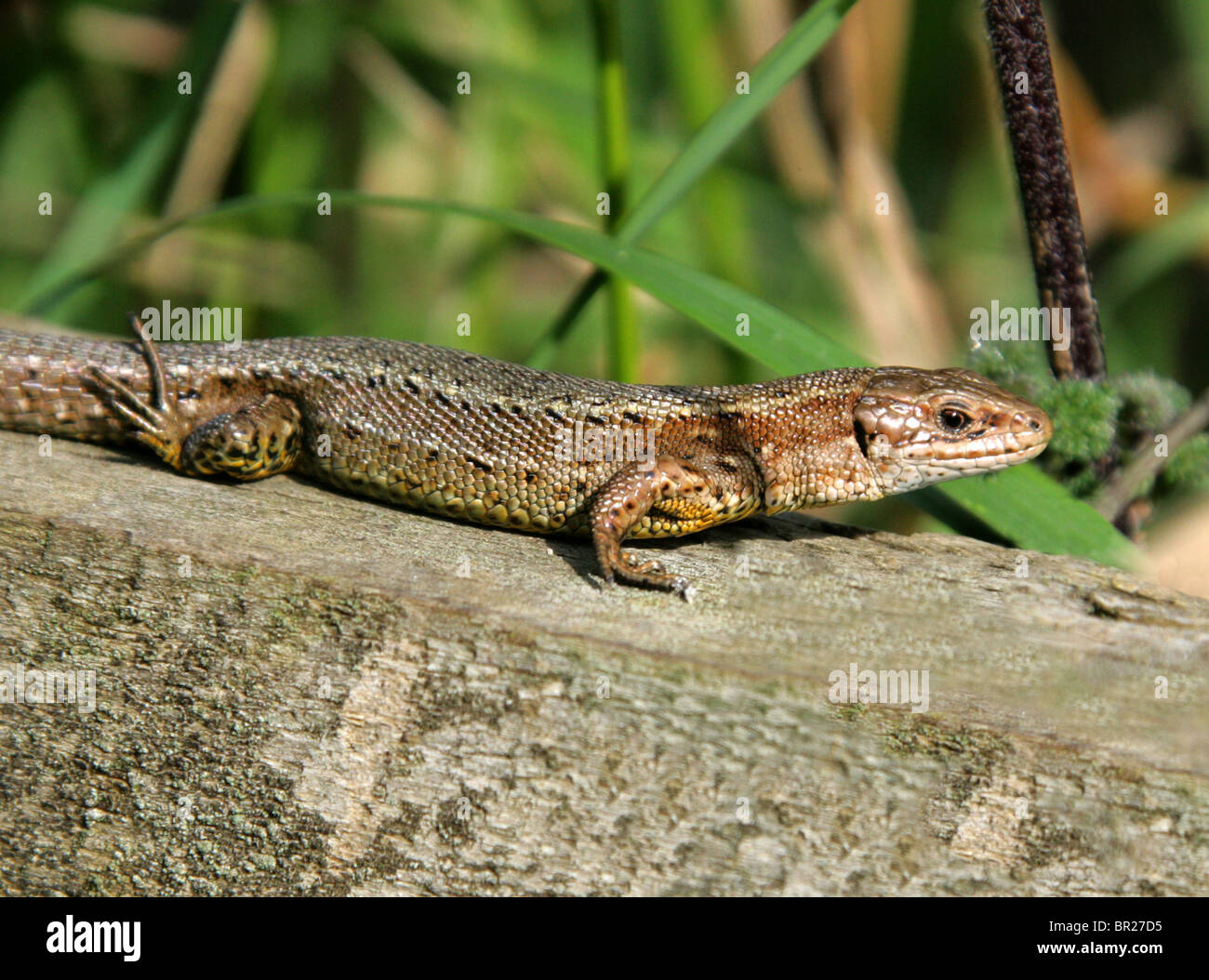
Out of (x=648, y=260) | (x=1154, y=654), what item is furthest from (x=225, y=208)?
(x=1154, y=654)

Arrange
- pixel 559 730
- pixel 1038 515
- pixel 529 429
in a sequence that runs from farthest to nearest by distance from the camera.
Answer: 1. pixel 529 429
2. pixel 1038 515
3. pixel 559 730

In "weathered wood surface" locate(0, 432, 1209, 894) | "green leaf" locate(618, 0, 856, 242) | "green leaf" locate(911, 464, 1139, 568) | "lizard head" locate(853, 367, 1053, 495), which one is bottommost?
"weathered wood surface" locate(0, 432, 1209, 894)

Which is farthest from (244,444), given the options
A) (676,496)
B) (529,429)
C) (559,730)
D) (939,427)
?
(939,427)

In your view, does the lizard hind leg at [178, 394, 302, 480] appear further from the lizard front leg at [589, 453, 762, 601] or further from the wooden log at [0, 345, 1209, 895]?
the lizard front leg at [589, 453, 762, 601]

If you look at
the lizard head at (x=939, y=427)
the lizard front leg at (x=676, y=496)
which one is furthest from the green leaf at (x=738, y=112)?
the lizard head at (x=939, y=427)

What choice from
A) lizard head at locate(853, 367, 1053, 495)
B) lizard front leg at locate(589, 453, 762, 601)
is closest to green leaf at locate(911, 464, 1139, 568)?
lizard head at locate(853, 367, 1053, 495)

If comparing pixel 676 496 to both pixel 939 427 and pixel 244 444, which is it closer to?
pixel 939 427

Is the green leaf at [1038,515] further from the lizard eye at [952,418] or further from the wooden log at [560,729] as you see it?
the wooden log at [560,729]
